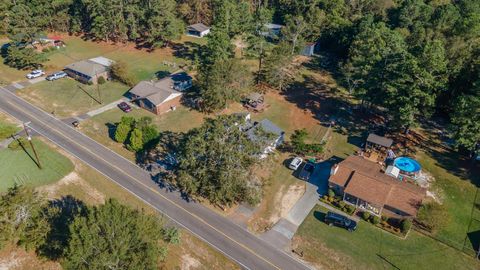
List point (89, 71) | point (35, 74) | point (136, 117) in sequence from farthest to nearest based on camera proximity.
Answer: point (35, 74) < point (89, 71) < point (136, 117)

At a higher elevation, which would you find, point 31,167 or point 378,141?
point 378,141

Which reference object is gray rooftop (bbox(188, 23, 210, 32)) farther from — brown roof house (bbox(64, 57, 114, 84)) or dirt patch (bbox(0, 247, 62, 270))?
dirt patch (bbox(0, 247, 62, 270))

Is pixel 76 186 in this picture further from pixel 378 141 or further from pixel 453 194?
pixel 453 194

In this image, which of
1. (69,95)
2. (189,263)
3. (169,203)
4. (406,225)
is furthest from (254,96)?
(189,263)

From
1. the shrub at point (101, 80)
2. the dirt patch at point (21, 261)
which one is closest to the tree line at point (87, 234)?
the dirt patch at point (21, 261)

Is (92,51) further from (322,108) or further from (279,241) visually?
(279,241)
